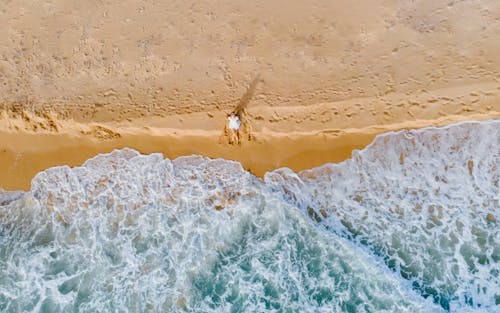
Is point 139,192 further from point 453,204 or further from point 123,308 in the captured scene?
point 453,204

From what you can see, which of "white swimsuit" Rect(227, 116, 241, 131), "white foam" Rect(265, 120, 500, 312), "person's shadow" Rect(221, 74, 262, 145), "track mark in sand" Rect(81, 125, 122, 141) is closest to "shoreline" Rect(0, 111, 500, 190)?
"track mark in sand" Rect(81, 125, 122, 141)

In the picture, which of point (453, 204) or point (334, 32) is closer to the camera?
point (453, 204)

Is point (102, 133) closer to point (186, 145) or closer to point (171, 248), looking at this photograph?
point (186, 145)

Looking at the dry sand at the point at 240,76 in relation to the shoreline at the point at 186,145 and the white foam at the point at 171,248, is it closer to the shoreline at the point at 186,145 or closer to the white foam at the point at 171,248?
the shoreline at the point at 186,145

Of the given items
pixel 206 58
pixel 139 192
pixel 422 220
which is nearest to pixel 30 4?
pixel 206 58

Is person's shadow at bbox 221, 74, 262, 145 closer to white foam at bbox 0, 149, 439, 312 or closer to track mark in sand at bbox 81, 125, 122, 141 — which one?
white foam at bbox 0, 149, 439, 312

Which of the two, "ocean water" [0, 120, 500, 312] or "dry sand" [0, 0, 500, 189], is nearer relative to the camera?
"ocean water" [0, 120, 500, 312]
